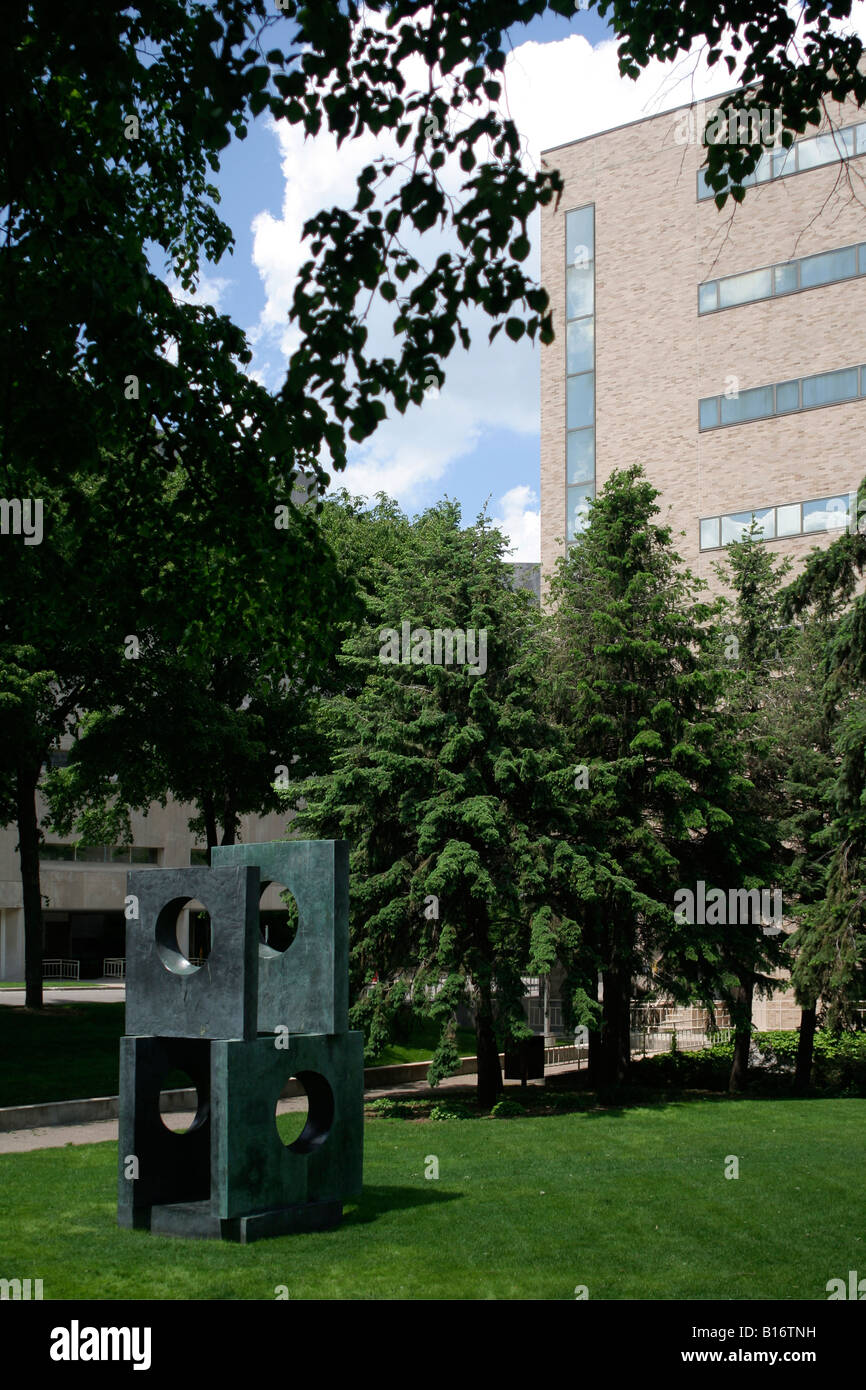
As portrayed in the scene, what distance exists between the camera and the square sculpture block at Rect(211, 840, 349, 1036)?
452 inches

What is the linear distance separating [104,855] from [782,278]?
3430 centimetres

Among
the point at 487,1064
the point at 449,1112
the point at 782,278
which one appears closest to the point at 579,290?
the point at 782,278

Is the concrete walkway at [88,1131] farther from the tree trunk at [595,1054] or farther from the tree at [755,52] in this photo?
the tree at [755,52]

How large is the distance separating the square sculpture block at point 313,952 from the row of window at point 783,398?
3119 centimetres

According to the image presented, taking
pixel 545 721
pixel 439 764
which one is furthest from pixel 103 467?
pixel 545 721

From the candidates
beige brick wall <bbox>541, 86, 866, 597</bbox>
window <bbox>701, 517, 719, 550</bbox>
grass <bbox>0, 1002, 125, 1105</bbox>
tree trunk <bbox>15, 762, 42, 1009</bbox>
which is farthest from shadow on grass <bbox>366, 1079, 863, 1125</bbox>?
window <bbox>701, 517, 719, 550</bbox>

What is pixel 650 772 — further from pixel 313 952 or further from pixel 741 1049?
pixel 313 952

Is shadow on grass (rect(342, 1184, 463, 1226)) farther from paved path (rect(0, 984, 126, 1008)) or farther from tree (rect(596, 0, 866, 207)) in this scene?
paved path (rect(0, 984, 126, 1008))

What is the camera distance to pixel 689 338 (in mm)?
41719

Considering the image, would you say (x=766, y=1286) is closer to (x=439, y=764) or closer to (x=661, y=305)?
(x=439, y=764)

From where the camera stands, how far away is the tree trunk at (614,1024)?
23.4 meters

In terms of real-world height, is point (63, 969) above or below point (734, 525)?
below

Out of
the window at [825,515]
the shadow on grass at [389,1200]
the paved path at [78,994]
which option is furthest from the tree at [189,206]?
the window at [825,515]
